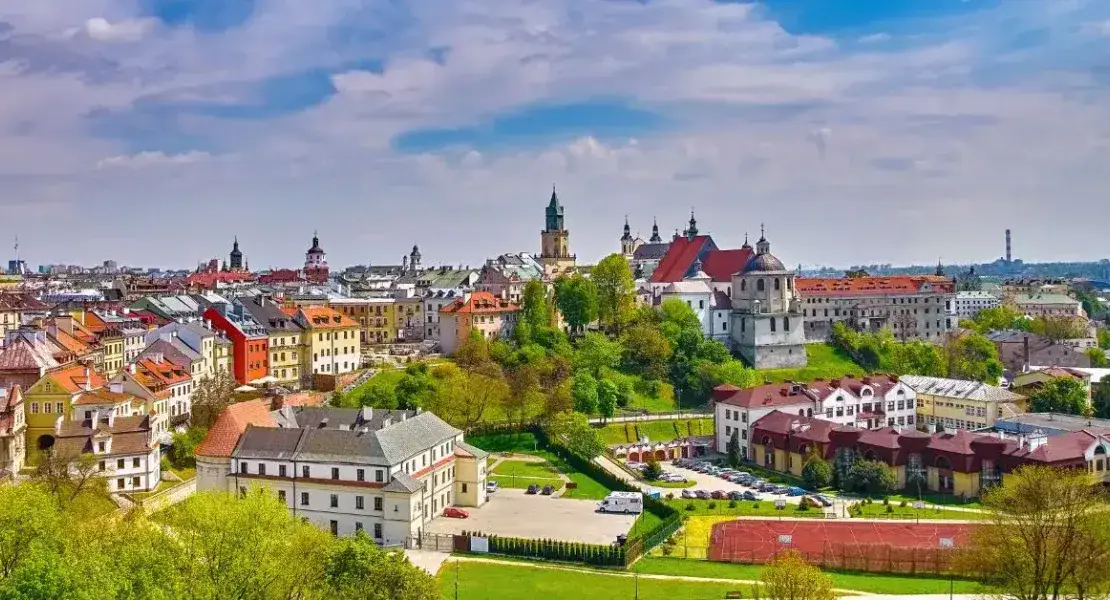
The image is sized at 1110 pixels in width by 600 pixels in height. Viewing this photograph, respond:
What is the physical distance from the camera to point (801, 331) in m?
104

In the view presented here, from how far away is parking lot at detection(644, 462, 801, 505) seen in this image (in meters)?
61.2

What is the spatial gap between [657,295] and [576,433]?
44.9m

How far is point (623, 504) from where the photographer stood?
55969 millimetres

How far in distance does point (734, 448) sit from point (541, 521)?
2364cm

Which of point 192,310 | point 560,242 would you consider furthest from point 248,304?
point 560,242

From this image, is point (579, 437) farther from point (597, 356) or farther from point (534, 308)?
point (534, 308)

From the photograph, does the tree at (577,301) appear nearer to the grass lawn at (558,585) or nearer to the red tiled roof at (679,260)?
the red tiled roof at (679,260)

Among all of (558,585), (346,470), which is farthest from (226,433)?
(558,585)

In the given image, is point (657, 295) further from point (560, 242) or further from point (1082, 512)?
point (1082, 512)

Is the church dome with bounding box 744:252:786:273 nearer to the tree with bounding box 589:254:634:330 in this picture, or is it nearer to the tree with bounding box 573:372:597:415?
the tree with bounding box 589:254:634:330

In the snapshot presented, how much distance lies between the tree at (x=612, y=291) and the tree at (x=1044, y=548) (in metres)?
61.9

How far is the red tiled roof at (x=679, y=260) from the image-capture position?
125 m

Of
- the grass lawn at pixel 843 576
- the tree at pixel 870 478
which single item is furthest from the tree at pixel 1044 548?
the tree at pixel 870 478

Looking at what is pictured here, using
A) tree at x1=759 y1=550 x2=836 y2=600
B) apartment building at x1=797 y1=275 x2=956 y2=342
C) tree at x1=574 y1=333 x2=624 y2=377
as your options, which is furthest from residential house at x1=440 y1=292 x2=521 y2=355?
tree at x1=759 y1=550 x2=836 y2=600
